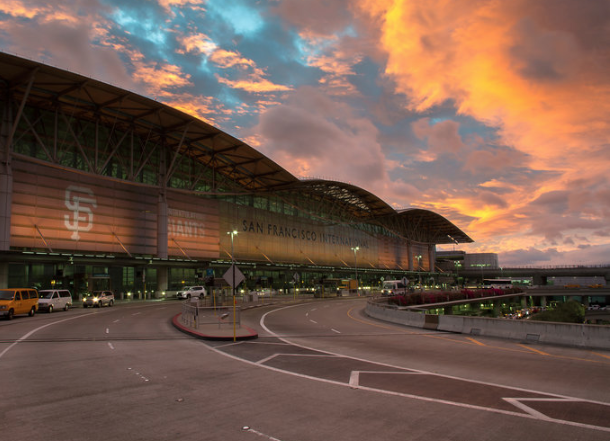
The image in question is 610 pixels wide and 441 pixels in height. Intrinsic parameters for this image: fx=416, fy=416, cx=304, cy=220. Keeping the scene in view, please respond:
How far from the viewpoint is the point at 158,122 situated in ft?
177

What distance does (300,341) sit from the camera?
1767cm

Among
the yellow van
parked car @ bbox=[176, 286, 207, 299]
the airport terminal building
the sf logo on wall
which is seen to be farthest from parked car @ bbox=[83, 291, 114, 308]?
the sf logo on wall

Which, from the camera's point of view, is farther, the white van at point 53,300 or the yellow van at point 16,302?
the white van at point 53,300

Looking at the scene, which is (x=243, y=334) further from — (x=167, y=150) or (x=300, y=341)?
(x=167, y=150)

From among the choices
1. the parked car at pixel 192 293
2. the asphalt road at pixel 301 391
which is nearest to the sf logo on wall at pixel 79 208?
the parked car at pixel 192 293

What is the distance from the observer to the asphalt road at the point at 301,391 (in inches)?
258

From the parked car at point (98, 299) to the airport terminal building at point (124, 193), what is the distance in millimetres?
7944

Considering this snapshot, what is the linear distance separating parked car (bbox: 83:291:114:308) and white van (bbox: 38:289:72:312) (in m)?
2.49

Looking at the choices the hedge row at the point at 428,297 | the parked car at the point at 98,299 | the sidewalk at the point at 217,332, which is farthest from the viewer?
the parked car at the point at 98,299

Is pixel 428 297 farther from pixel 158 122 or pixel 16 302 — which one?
pixel 158 122

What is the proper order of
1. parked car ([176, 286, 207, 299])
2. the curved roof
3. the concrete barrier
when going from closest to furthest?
the concrete barrier
the curved roof
parked car ([176, 286, 207, 299])

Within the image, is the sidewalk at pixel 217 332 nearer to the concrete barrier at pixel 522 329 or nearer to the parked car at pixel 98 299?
the concrete barrier at pixel 522 329

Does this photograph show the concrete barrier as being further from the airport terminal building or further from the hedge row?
the airport terminal building

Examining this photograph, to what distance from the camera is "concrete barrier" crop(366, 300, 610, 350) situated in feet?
49.6
